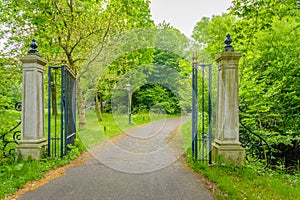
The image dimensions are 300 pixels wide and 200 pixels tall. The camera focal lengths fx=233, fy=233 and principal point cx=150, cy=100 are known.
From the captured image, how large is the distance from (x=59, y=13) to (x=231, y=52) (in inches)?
246

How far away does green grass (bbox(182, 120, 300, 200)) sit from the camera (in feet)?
11.5

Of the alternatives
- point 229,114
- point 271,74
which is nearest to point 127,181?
point 229,114

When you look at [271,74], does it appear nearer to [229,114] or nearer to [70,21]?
[229,114]

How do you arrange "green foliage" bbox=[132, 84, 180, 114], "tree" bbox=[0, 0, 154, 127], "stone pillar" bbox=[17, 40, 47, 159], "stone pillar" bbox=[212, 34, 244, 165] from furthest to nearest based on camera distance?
"green foliage" bbox=[132, 84, 180, 114] → "tree" bbox=[0, 0, 154, 127] → "stone pillar" bbox=[17, 40, 47, 159] → "stone pillar" bbox=[212, 34, 244, 165]

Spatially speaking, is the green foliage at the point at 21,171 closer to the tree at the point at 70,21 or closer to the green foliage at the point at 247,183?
the green foliage at the point at 247,183

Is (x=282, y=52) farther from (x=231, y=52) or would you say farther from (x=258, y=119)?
(x=231, y=52)

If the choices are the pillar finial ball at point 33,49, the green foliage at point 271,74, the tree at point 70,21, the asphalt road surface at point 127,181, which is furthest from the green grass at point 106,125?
the green foliage at point 271,74

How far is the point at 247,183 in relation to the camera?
13.1 feet

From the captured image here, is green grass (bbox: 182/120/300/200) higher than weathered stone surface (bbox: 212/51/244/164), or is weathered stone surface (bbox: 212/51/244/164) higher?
weathered stone surface (bbox: 212/51/244/164)

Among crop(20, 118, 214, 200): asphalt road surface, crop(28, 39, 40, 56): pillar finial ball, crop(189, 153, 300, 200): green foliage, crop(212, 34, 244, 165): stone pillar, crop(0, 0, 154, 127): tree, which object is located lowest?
crop(20, 118, 214, 200): asphalt road surface

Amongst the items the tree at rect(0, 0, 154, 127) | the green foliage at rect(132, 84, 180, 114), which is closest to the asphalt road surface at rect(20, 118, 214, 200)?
the tree at rect(0, 0, 154, 127)

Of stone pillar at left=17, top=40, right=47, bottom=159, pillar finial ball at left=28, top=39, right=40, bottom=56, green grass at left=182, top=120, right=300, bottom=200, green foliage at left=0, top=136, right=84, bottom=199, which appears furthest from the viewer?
pillar finial ball at left=28, top=39, right=40, bottom=56

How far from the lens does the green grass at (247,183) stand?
138 inches

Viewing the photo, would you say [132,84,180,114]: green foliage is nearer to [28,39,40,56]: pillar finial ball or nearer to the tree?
the tree
